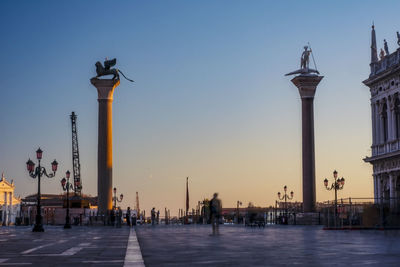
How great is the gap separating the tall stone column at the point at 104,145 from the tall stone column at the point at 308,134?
17.7m

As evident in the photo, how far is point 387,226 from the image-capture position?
40656 millimetres

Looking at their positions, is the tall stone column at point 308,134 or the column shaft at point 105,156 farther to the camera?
the column shaft at point 105,156

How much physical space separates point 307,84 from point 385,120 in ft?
29.1

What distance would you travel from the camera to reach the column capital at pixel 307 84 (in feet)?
222

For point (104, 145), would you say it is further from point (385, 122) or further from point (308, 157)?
point (385, 122)

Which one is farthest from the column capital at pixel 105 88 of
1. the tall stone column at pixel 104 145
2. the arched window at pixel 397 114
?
the arched window at pixel 397 114

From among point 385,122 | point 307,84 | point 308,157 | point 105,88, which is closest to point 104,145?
point 105,88

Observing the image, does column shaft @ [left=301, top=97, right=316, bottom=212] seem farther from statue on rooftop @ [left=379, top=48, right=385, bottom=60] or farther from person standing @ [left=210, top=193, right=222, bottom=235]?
person standing @ [left=210, top=193, right=222, bottom=235]

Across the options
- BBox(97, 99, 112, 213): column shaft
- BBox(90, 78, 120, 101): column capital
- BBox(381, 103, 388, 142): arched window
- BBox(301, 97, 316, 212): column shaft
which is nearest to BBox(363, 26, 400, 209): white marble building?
BBox(381, 103, 388, 142): arched window

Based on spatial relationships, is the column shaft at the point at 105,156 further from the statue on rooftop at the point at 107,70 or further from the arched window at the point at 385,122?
the arched window at the point at 385,122

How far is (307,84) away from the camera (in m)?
67.9

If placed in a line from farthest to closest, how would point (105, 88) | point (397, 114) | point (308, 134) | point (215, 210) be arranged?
point (105, 88) < point (397, 114) < point (308, 134) < point (215, 210)

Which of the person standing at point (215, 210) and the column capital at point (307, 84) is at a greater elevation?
the column capital at point (307, 84)

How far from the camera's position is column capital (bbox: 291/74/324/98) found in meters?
67.7
